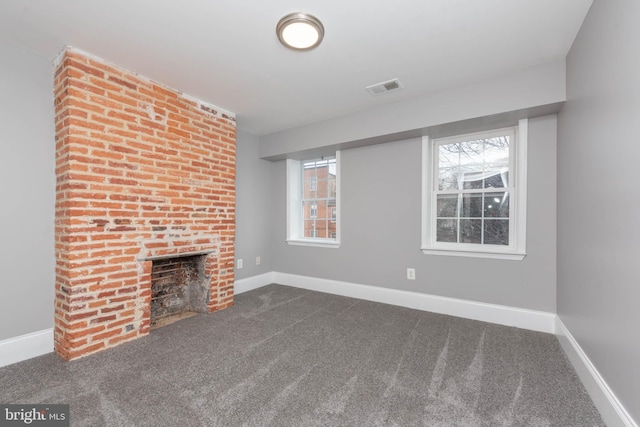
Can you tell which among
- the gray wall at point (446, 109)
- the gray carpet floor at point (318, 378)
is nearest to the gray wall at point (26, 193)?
the gray carpet floor at point (318, 378)

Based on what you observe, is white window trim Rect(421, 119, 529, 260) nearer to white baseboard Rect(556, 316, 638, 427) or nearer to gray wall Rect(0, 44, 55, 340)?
white baseboard Rect(556, 316, 638, 427)

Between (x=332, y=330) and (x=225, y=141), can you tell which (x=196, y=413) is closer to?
(x=332, y=330)

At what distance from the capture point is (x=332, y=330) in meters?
2.61

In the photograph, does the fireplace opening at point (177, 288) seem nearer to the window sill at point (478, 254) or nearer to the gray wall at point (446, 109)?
the gray wall at point (446, 109)

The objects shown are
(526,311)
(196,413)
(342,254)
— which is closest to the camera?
(196,413)

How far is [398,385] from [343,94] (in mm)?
2662

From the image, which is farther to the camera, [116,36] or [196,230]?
[196,230]

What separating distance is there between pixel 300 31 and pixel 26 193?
2486 mm

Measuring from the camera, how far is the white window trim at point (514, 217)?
2.62m

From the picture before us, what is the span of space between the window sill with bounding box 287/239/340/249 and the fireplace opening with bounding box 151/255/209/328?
1.46 meters

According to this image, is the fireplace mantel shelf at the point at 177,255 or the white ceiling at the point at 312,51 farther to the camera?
the fireplace mantel shelf at the point at 177,255

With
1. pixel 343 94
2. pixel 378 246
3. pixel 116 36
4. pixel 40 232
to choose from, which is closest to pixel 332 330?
pixel 378 246

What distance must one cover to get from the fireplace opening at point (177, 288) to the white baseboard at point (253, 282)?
58 cm

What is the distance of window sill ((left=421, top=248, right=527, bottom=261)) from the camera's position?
264 cm
